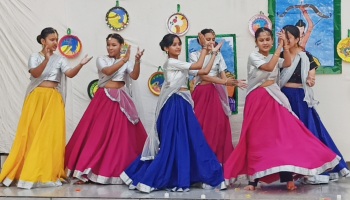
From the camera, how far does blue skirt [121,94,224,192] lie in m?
4.20

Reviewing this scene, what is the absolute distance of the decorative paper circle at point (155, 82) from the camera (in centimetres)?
534

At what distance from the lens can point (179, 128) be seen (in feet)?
14.1

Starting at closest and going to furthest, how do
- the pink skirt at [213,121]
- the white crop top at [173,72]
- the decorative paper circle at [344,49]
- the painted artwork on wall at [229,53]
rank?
the white crop top at [173,72], the pink skirt at [213,121], the decorative paper circle at [344,49], the painted artwork on wall at [229,53]

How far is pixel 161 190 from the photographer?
426 centimetres

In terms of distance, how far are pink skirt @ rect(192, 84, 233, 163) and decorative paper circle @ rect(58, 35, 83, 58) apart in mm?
1281

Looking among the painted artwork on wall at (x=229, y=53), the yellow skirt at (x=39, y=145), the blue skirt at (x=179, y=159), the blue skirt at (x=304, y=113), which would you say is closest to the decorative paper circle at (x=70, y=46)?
the yellow skirt at (x=39, y=145)

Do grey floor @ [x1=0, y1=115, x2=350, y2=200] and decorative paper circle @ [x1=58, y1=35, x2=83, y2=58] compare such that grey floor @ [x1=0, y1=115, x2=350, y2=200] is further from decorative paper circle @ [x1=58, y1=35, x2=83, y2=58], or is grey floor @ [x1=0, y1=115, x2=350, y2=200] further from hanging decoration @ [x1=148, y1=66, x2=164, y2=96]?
decorative paper circle @ [x1=58, y1=35, x2=83, y2=58]

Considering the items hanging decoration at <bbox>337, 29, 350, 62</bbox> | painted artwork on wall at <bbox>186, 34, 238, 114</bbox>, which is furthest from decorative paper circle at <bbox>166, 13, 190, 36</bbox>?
hanging decoration at <bbox>337, 29, 350, 62</bbox>

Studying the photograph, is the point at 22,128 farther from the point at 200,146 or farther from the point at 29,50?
the point at 200,146

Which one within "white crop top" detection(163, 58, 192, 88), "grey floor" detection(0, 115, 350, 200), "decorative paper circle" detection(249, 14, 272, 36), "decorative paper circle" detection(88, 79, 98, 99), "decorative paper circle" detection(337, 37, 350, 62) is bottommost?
"grey floor" detection(0, 115, 350, 200)

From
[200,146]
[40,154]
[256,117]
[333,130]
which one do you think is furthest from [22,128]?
[333,130]

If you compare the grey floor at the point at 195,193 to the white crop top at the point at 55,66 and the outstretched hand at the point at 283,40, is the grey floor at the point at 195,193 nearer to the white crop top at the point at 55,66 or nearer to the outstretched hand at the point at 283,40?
the white crop top at the point at 55,66

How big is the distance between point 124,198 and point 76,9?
86.4 inches

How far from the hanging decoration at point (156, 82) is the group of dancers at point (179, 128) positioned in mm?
440
